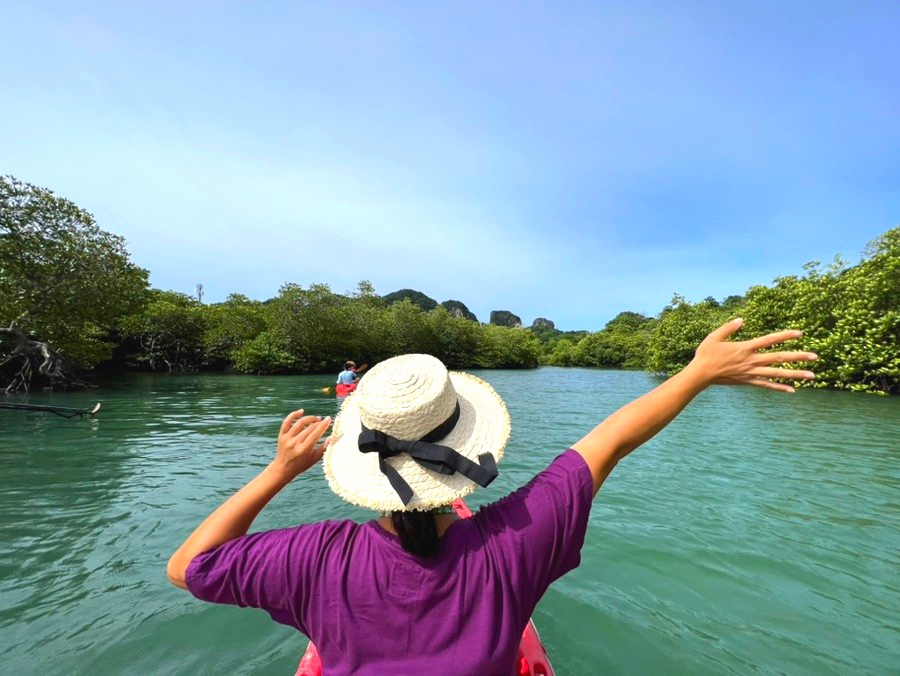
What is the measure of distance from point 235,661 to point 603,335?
267 feet

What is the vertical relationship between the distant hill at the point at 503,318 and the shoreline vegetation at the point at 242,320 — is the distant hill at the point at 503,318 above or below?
above

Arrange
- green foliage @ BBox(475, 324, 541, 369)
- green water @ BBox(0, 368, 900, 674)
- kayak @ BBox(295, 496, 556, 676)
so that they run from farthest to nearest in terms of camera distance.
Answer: green foliage @ BBox(475, 324, 541, 369) < green water @ BBox(0, 368, 900, 674) < kayak @ BBox(295, 496, 556, 676)

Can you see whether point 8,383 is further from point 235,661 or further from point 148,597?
point 235,661

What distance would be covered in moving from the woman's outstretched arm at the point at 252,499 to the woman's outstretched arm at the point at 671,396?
2.69ft

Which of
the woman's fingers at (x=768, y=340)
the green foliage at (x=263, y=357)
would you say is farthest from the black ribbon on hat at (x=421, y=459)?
the green foliage at (x=263, y=357)

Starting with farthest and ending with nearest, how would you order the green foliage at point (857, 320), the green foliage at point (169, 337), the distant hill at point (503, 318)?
the distant hill at point (503, 318), the green foliage at point (169, 337), the green foliage at point (857, 320)

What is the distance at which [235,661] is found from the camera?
318 centimetres

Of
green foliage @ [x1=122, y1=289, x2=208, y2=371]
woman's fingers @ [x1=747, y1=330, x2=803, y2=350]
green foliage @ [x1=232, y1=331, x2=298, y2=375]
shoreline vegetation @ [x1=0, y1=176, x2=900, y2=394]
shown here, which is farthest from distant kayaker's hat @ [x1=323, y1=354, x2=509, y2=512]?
green foliage @ [x1=122, y1=289, x2=208, y2=371]

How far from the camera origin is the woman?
4.07 feet

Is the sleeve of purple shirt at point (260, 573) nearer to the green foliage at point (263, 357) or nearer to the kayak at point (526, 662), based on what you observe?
the kayak at point (526, 662)

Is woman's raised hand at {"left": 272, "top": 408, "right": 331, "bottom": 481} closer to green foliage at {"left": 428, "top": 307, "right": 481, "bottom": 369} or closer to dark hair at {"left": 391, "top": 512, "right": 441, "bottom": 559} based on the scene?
dark hair at {"left": 391, "top": 512, "right": 441, "bottom": 559}

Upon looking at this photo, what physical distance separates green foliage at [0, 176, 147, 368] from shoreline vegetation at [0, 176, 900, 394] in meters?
0.04

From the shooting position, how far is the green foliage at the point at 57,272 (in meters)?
17.2

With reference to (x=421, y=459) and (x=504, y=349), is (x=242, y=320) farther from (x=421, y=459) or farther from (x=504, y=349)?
(x=421, y=459)
